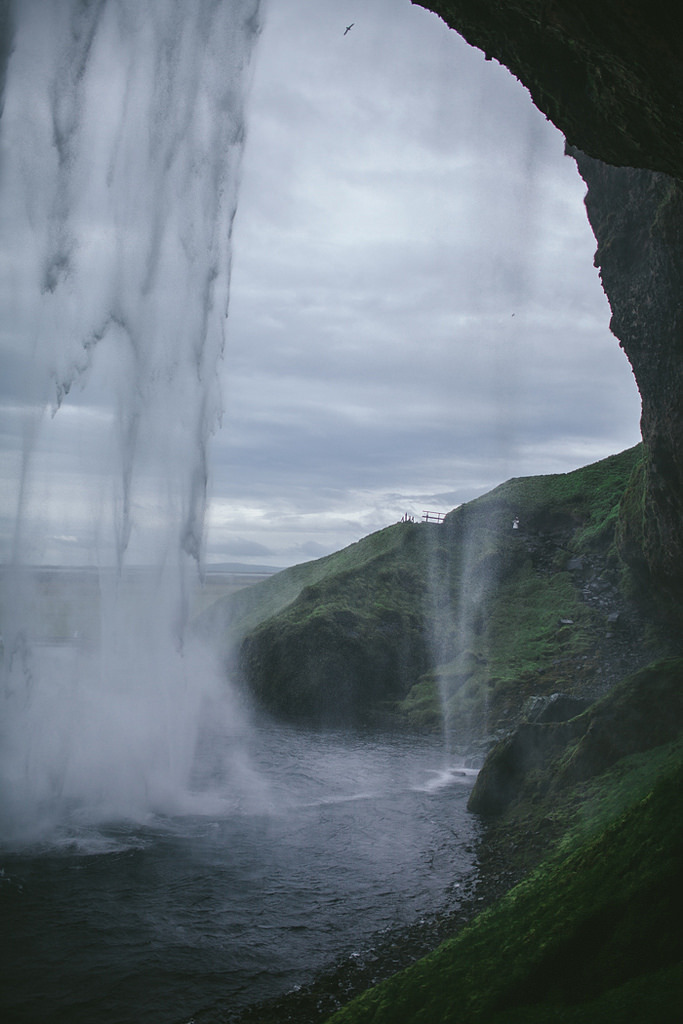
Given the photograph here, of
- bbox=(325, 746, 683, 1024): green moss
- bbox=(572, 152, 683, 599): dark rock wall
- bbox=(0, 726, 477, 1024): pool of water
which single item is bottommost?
bbox=(0, 726, 477, 1024): pool of water

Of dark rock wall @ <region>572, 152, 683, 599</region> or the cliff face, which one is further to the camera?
dark rock wall @ <region>572, 152, 683, 599</region>

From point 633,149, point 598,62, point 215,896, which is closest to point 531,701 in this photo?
point 215,896

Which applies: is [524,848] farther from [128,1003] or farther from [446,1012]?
[128,1003]

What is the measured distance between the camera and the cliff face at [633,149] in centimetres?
973

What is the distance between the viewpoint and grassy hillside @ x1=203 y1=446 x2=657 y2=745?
34.6 m

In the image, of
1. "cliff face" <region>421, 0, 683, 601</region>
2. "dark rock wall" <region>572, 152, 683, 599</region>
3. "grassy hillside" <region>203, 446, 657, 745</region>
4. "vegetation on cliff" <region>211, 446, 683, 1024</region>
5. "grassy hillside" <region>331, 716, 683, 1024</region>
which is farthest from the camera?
"grassy hillside" <region>203, 446, 657, 745</region>

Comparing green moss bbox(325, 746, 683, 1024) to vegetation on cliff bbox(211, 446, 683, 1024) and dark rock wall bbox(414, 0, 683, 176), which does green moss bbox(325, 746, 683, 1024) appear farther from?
dark rock wall bbox(414, 0, 683, 176)

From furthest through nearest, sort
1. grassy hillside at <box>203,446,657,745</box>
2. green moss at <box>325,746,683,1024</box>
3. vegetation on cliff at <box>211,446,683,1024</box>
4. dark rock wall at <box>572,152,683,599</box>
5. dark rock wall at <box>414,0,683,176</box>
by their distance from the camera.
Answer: grassy hillside at <box>203,446,657,745</box> → dark rock wall at <box>572,152,683,599</box> → dark rock wall at <box>414,0,683,176</box> → vegetation on cliff at <box>211,446,683,1024</box> → green moss at <box>325,746,683,1024</box>

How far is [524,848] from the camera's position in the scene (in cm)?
1600

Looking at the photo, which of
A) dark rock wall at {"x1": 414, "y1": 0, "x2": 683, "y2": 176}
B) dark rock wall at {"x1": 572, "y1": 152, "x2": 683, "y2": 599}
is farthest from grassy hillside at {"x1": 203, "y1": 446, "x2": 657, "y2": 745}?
dark rock wall at {"x1": 414, "y1": 0, "x2": 683, "y2": 176}

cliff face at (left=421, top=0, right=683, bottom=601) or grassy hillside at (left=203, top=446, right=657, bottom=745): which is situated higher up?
cliff face at (left=421, top=0, right=683, bottom=601)

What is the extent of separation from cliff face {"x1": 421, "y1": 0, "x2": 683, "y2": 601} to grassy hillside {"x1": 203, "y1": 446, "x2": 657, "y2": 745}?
41.5 feet

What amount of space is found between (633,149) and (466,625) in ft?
109

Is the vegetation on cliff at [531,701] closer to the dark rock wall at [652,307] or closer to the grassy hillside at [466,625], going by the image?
the grassy hillside at [466,625]
